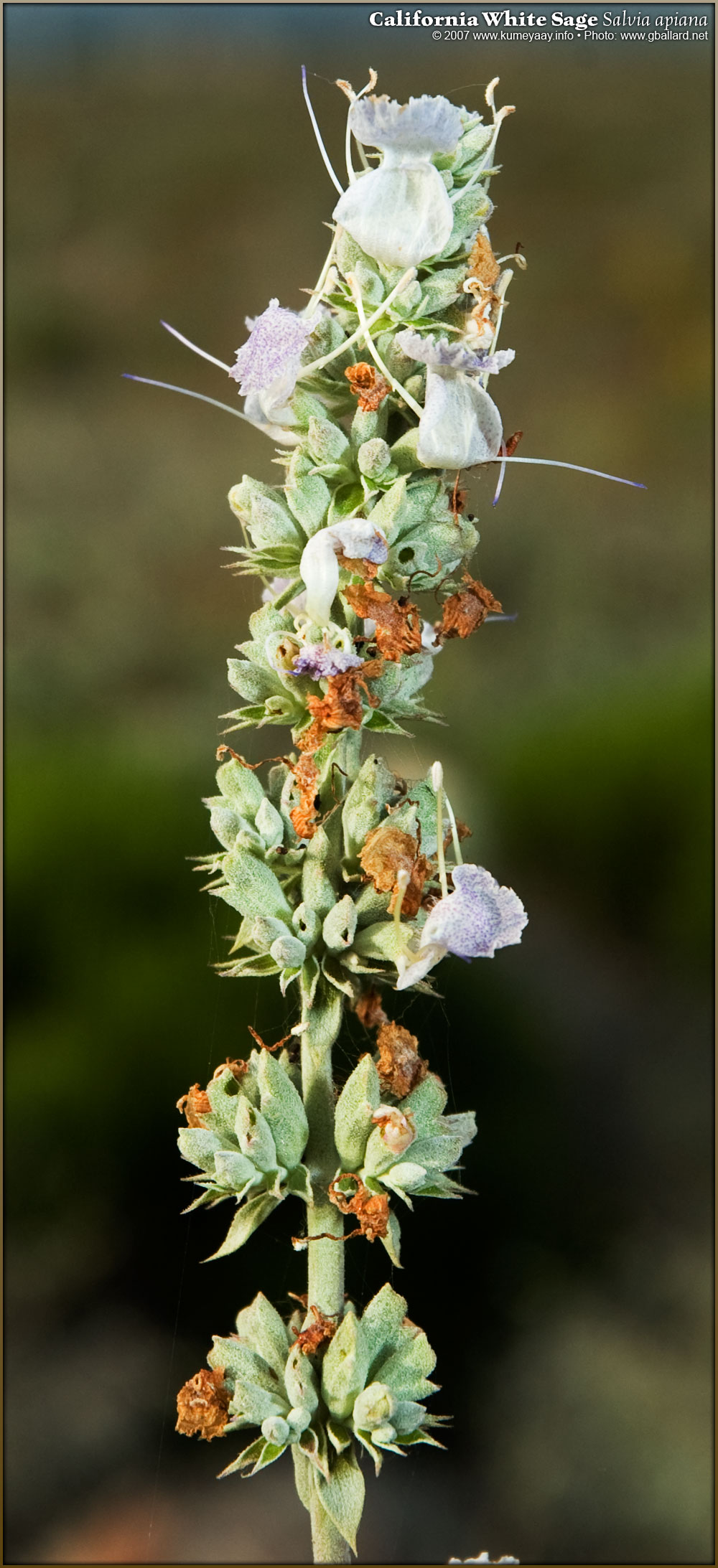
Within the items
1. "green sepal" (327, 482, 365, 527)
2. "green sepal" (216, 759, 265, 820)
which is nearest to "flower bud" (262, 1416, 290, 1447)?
"green sepal" (216, 759, 265, 820)

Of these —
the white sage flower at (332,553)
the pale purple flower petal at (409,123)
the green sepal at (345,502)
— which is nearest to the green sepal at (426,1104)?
the white sage flower at (332,553)

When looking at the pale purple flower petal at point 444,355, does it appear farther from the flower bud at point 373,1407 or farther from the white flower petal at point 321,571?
the flower bud at point 373,1407

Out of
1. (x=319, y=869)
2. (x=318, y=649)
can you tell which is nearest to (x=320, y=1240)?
(x=319, y=869)

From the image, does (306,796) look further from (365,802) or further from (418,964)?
(418,964)

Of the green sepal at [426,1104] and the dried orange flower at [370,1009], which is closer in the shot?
the green sepal at [426,1104]

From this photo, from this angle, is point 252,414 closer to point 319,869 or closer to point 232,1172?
point 319,869
